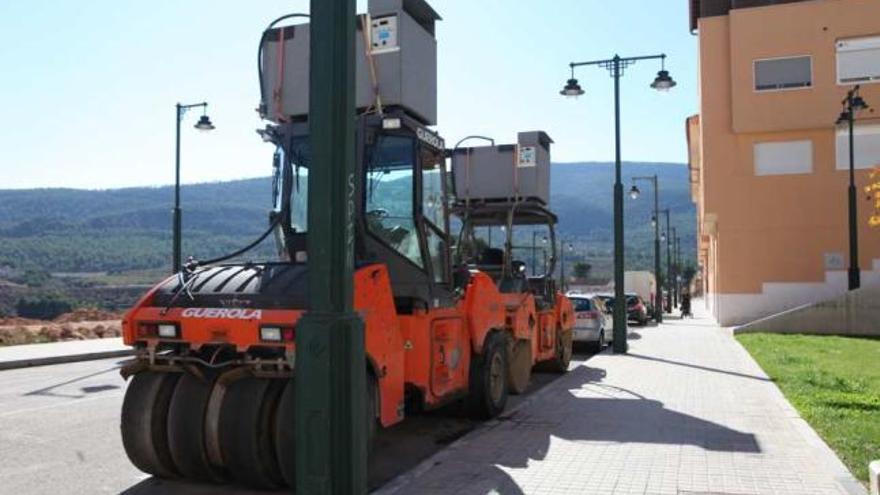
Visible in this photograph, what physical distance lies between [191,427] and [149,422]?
428 millimetres

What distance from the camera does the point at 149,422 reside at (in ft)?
22.2

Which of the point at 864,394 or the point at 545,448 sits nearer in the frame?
the point at 545,448

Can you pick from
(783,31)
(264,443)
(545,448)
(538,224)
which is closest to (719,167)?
(783,31)

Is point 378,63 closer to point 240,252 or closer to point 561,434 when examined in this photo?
point 240,252

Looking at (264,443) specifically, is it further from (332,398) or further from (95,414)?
(95,414)

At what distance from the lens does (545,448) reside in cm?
820

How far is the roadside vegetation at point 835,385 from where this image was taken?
26.6ft

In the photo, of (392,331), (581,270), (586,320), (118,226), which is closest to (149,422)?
(392,331)

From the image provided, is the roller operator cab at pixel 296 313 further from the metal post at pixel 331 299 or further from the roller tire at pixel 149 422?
the metal post at pixel 331 299

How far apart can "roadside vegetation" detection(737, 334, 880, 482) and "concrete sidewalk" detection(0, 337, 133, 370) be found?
1380 centimetres

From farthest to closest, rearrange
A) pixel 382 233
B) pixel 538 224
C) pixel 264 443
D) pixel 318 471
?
pixel 538 224
pixel 382 233
pixel 264 443
pixel 318 471

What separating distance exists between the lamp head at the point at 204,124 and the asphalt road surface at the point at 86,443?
11.0 meters

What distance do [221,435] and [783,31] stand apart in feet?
113

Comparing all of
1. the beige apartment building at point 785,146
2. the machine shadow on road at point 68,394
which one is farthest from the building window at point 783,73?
the machine shadow on road at point 68,394
